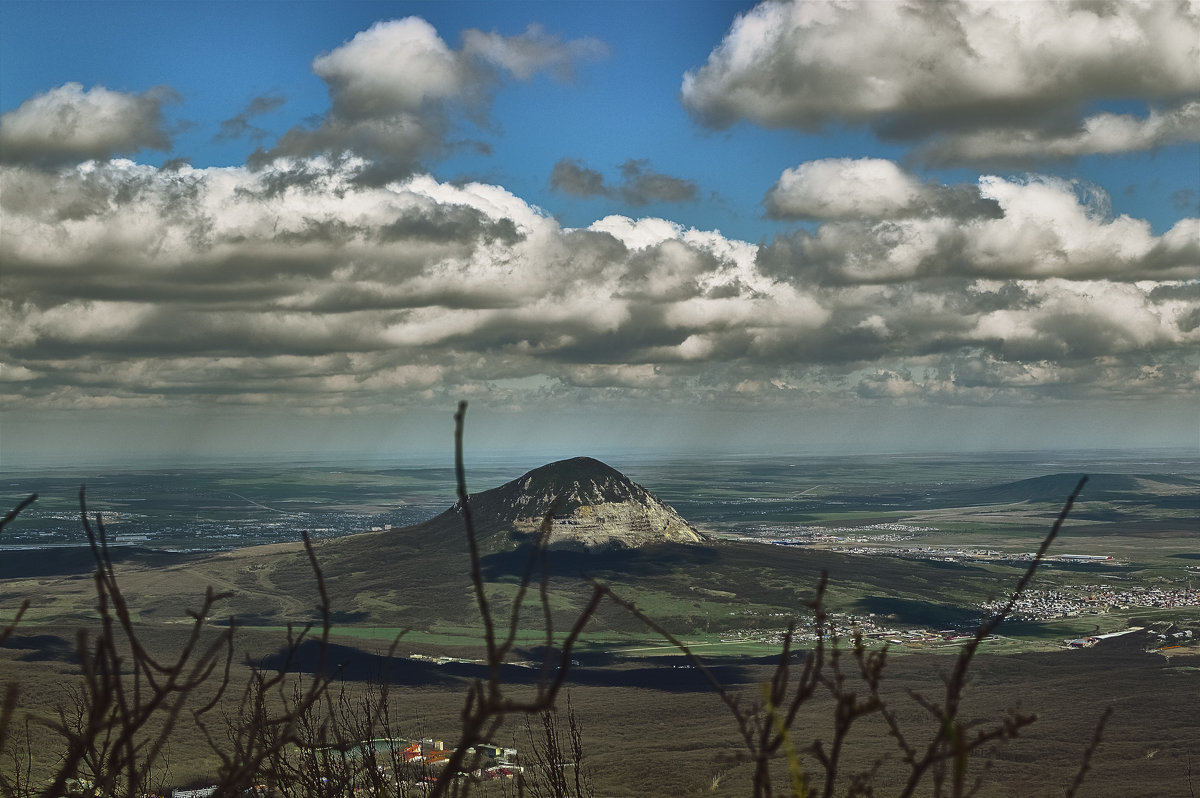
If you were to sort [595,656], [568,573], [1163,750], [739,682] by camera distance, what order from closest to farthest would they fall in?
[1163,750] → [739,682] → [595,656] → [568,573]

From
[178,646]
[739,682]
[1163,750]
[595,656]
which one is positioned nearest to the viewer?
[1163,750]

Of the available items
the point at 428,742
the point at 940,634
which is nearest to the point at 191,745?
the point at 428,742

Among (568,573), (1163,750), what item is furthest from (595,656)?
A: (1163,750)

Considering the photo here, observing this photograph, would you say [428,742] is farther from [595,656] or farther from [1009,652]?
[1009,652]

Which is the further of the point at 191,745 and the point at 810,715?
the point at 810,715

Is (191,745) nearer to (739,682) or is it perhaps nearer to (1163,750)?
(739,682)

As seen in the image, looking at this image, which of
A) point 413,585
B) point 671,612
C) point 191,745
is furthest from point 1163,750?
point 413,585

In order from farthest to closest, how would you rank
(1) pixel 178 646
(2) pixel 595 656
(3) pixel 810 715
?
(2) pixel 595 656
(1) pixel 178 646
(3) pixel 810 715

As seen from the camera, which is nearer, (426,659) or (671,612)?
(426,659)

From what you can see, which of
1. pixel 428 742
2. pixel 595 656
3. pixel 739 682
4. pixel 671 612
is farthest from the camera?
pixel 671 612
